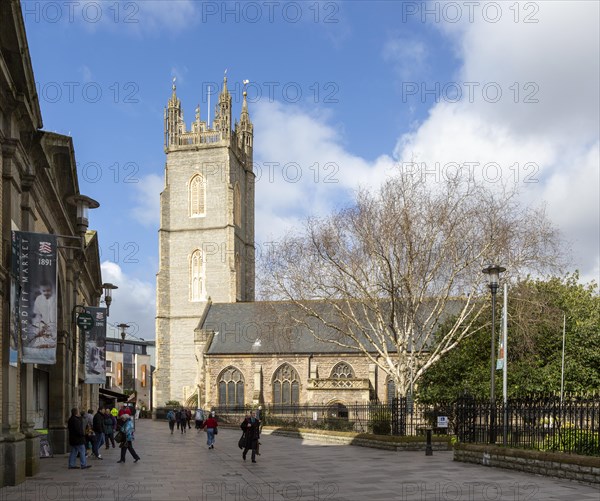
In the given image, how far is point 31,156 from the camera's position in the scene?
19.7 meters

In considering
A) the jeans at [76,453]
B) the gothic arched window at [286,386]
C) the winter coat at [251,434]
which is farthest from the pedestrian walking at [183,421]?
the jeans at [76,453]

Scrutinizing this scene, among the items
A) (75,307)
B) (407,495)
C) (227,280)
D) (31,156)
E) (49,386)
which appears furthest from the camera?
(227,280)

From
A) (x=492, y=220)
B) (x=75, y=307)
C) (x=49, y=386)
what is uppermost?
(x=492, y=220)

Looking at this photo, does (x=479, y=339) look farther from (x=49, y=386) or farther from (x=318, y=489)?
(x=318, y=489)

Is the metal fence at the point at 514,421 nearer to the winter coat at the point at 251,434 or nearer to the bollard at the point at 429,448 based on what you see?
the bollard at the point at 429,448

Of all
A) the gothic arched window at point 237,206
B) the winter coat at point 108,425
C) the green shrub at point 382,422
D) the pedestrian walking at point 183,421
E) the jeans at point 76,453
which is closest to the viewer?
the jeans at point 76,453

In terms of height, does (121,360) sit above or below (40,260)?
below

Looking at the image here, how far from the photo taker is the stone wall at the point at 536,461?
17.3 metres

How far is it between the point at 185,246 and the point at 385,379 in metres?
27.2

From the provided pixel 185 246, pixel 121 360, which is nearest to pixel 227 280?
pixel 185 246

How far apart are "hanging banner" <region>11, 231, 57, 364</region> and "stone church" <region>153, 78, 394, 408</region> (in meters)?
41.8

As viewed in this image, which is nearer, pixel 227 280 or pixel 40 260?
pixel 40 260

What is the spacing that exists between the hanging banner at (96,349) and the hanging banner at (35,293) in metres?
11.5

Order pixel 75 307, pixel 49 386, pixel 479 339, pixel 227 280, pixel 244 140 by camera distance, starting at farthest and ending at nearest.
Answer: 1. pixel 244 140
2. pixel 227 280
3. pixel 479 339
4. pixel 75 307
5. pixel 49 386
